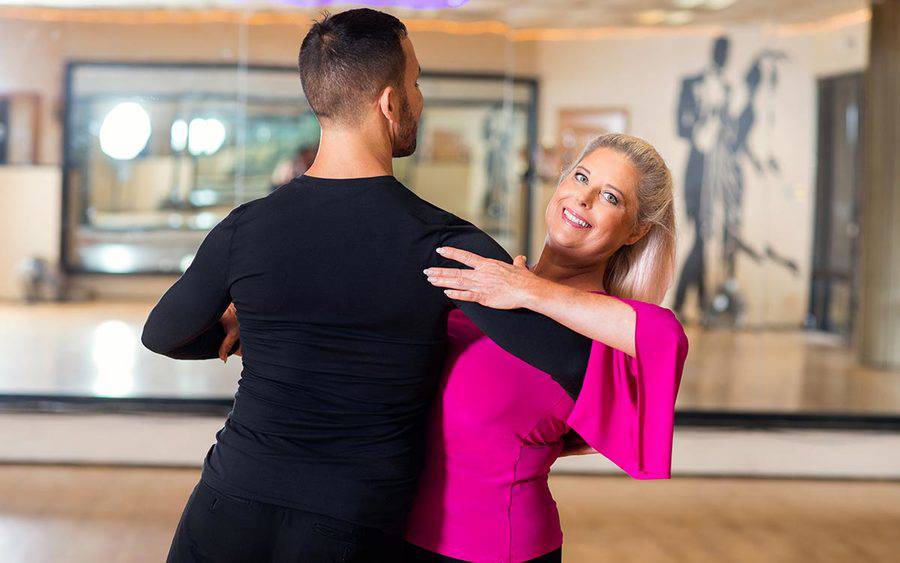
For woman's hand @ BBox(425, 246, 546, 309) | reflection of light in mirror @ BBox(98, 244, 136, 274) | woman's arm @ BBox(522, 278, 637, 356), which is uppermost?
woman's hand @ BBox(425, 246, 546, 309)

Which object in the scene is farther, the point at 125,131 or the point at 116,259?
the point at 116,259

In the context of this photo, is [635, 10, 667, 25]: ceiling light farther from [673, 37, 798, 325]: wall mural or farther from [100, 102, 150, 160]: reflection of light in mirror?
[100, 102, 150, 160]: reflection of light in mirror

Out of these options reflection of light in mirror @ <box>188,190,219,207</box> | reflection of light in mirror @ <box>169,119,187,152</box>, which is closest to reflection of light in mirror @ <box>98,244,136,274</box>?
reflection of light in mirror @ <box>188,190,219,207</box>

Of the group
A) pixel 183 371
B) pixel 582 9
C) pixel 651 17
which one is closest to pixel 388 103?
pixel 183 371

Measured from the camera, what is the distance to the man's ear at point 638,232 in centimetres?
180

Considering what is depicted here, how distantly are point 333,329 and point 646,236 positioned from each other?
27.5 inches

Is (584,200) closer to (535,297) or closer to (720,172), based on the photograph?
(535,297)

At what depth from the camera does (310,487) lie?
141 centimetres

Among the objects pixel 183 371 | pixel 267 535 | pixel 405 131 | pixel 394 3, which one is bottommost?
pixel 183 371

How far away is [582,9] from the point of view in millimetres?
7777

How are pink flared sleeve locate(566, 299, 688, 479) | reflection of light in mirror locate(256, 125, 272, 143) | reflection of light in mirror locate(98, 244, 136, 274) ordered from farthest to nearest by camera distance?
reflection of light in mirror locate(98, 244, 136, 274) → reflection of light in mirror locate(256, 125, 272, 143) → pink flared sleeve locate(566, 299, 688, 479)

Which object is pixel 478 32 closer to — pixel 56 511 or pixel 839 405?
pixel 839 405

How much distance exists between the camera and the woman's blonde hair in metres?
1.79

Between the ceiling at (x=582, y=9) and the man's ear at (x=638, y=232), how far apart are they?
15.7 ft
